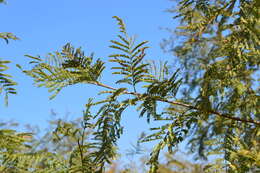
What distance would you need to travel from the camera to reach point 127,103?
3.60 feet

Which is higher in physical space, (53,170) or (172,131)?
(172,131)

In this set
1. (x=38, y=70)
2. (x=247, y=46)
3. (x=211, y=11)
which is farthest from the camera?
(x=211, y=11)

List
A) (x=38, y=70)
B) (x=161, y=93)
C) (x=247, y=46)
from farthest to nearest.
→ (x=247, y=46), (x=161, y=93), (x=38, y=70)

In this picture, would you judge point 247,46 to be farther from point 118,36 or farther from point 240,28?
point 118,36

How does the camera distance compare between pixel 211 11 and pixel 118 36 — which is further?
pixel 211 11

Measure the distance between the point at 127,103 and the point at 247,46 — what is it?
2.04ft

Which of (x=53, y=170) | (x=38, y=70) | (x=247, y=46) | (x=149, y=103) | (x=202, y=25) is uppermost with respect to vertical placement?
(x=202, y=25)

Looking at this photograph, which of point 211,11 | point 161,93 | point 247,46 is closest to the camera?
point 161,93

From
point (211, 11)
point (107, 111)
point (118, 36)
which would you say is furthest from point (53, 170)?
point (211, 11)

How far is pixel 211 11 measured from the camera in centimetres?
152

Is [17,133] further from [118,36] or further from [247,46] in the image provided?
[247,46]

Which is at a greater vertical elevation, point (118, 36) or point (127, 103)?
point (118, 36)

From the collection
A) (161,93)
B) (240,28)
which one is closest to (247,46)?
(240,28)

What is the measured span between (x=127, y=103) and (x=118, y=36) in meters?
0.24
